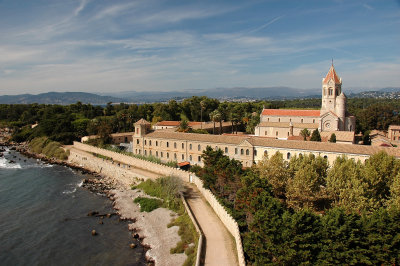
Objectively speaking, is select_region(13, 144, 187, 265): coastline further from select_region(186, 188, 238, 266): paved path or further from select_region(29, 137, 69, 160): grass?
select_region(29, 137, 69, 160): grass

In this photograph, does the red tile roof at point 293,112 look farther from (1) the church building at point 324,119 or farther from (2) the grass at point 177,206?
(2) the grass at point 177,206

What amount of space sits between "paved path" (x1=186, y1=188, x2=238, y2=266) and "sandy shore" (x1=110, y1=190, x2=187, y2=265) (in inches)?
96.5

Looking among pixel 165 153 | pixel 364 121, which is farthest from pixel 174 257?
pixel 364 121

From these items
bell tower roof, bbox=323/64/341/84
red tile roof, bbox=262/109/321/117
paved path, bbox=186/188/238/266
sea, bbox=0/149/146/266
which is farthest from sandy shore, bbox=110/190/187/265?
bell tower roof, bbox=323/64/341/84

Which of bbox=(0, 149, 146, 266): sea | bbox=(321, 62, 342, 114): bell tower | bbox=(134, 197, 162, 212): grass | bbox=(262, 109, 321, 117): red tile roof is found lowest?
bbox=(0, 149, 146, 266): sea

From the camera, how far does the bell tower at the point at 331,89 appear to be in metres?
55.2

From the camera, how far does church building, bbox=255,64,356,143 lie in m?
53.2

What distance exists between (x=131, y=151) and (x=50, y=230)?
2812 cm

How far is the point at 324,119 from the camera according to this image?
5341 cm

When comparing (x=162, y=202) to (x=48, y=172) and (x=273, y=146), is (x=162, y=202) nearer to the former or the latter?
(x=273, y=146)

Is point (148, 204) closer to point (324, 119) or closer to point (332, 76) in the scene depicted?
point (324, 119)

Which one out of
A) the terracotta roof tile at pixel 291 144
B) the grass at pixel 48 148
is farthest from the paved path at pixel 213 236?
the grass at pixel 48 148

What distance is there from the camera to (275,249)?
18391 mm

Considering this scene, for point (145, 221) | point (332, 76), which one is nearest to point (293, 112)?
point (332, 76)
